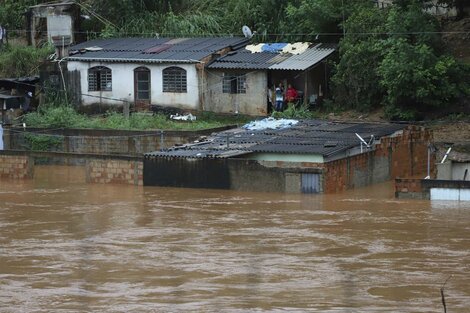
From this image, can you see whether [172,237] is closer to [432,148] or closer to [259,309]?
[259,309]

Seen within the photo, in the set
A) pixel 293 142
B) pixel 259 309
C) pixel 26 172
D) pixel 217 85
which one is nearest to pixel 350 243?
pixel 259 309

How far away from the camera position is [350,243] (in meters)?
23.4

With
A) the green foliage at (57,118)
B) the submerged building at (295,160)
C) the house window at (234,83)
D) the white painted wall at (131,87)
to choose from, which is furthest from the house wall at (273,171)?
the white painted wall at (131,87)

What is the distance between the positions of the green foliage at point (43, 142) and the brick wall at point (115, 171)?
5306 mm

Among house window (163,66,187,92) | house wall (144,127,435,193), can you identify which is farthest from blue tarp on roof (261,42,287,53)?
house wall (144,127,435,193)

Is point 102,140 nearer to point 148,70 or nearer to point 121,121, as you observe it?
point 121,121

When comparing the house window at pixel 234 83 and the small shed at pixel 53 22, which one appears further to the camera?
the small shed at pixel 53 22

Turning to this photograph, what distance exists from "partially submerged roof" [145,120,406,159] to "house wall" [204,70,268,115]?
4.00 metres

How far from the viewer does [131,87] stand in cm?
4041

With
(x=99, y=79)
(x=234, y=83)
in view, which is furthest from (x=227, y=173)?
(x=99, y=79)

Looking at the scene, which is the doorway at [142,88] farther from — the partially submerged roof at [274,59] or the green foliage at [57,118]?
the partially submerged roof at [274,59]

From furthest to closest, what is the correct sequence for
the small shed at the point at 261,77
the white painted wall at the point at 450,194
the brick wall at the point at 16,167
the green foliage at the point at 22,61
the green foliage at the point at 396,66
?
the green foliage at the point at 22,61 → the small shed at the point at 261,77 → the green foliage at the point at 396,66 → the brick wall at the point at 16,167 → the white painted wall at the point at 450,194

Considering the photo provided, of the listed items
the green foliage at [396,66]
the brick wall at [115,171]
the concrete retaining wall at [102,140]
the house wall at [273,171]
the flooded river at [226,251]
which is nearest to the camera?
the flooded river at [226,251]

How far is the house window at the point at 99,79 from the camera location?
134ft
